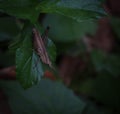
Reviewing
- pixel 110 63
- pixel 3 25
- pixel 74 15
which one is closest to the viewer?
pixel 74 15

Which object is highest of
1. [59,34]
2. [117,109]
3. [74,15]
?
[74,15]

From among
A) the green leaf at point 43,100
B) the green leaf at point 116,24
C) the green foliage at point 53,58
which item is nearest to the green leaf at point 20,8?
the green foliage at point 53,58

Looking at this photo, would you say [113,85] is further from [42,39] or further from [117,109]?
[42,39]

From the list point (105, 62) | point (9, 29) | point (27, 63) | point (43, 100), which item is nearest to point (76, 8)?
point (27, 63)

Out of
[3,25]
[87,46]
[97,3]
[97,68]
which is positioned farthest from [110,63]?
[97,3]

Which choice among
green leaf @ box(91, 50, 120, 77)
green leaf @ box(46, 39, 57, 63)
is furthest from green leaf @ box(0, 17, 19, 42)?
green leaf @ box(91, 50, 120, 77)

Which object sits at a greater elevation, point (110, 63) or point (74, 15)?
point (74, 15)
